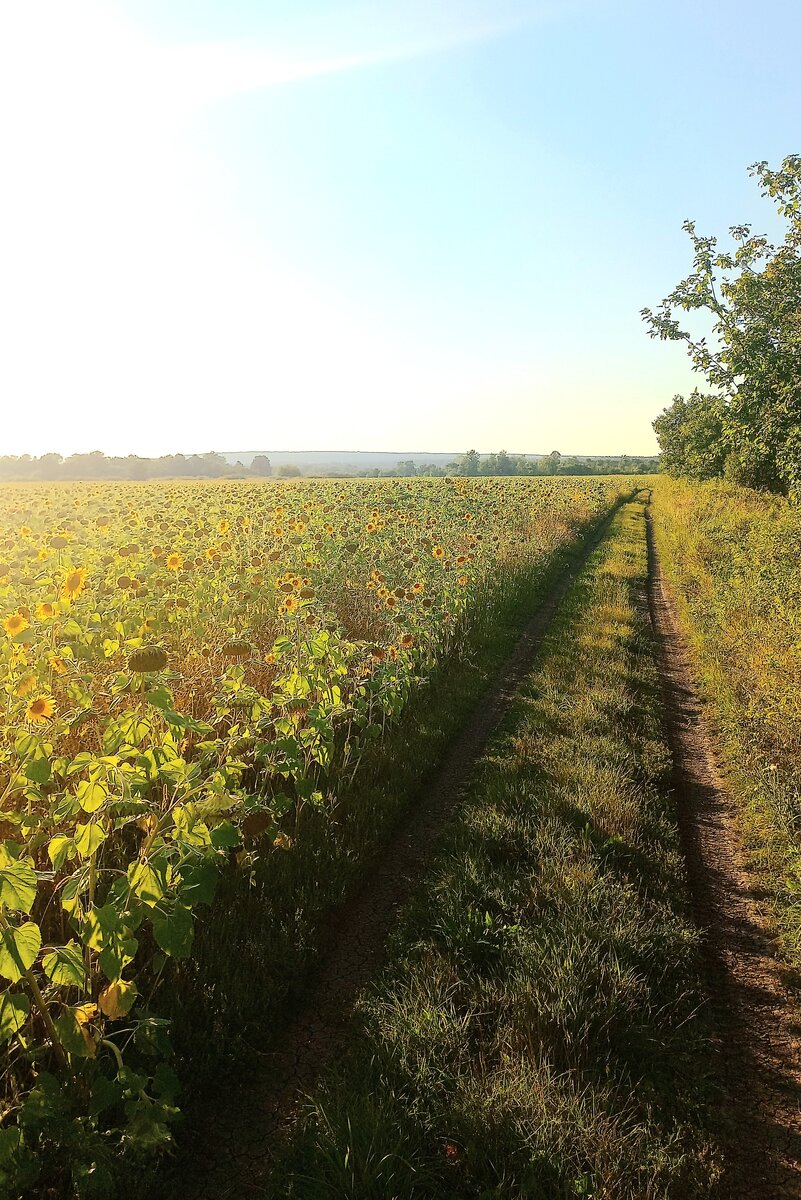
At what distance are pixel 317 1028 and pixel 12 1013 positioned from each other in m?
1.70

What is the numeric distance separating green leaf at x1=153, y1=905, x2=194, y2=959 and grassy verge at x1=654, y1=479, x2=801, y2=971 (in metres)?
3.58

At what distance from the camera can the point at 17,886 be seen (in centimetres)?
207

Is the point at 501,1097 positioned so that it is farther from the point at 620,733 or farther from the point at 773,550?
the point at 773,550

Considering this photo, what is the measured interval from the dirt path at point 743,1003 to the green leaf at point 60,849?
2.98 meters

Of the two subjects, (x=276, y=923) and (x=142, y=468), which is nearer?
(x=276, y=923)

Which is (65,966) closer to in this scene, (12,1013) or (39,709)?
(12,1013)

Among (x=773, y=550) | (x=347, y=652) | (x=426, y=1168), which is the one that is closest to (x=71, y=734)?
(x=347, y=652)

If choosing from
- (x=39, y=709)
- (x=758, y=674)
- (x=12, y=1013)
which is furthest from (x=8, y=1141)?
(x=758, y=674)

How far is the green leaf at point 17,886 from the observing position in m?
2.04

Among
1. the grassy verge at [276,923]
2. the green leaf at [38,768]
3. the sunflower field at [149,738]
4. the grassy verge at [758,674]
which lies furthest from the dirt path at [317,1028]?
the grassy verge at [758,674]

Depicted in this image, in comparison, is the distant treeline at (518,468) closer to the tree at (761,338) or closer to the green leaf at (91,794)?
the tree at (761,338)

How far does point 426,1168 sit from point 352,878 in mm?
1943

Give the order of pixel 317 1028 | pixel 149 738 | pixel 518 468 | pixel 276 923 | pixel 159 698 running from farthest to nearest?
1. pixel 518 468
2. pixel 149 738
3. pixel 276 923
4. pixel 317 1028
5. pixel 159 698

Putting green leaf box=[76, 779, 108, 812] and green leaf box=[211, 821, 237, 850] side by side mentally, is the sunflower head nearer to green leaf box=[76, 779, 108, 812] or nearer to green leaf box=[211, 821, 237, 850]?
green leaf box=[76, 779, 108, 812]
